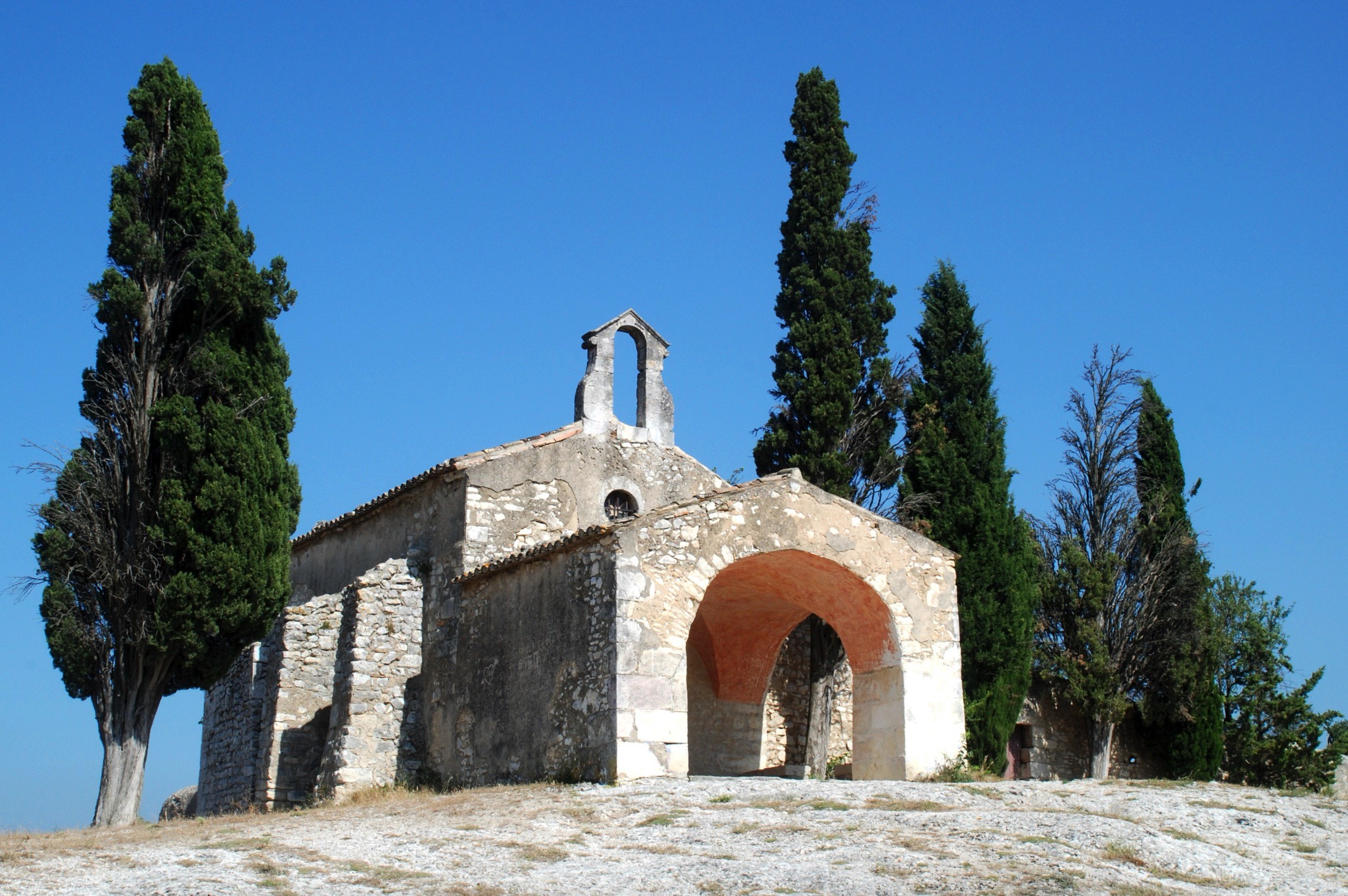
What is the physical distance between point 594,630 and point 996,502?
32.9 ft

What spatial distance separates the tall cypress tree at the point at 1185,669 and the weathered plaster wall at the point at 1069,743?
472mm

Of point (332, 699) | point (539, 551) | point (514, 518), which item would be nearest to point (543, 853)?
point (539, 551)

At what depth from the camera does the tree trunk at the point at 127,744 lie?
1536cm

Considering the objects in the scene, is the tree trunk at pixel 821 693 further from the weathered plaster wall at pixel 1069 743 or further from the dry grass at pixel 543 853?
the dry grass at pixel 543 853

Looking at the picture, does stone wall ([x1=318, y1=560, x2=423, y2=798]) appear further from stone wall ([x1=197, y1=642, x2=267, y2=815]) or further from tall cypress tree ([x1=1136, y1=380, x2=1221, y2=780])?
tall cypress tree ([x1=1136, y1=380, x2=1221, y2=780])

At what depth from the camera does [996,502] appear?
72.3ft

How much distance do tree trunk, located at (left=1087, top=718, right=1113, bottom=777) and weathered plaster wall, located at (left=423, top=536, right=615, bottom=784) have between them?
486 inches

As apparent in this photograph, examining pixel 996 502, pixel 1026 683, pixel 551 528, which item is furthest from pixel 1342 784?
pixel 551 528

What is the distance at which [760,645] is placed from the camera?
19.6m

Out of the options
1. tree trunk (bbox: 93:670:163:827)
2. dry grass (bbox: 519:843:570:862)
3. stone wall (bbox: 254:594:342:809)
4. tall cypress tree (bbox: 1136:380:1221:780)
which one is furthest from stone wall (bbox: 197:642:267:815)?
tall cypress tree (bbox: 1136:380:1221:780)

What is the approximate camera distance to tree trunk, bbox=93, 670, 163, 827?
50.4ft

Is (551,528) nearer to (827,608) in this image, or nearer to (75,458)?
(827,608)

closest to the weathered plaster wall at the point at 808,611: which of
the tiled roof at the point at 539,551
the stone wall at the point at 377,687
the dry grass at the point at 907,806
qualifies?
the tiled roof at the point at 539,551

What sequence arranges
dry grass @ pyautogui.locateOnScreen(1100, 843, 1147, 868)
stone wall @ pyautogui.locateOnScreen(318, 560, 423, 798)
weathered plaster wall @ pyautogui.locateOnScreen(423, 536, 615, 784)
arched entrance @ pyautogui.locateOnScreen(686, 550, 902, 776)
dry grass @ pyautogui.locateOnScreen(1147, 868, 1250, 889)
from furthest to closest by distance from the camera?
stone wall @ pyautogui.locateOnScreen(318, 560, 423, 798), arched entrance @ pyautogui.locateOnScreen(686, 550, 902, 776), weathered plaster wall @ pyautogui.locateOnScreen(423, 536, 615, 784), dry grass @ pyautogui.locateOnScreen(1100, 843, 1147, 868), dry grass @ pyautogui.locateOnScreen(1147, 868, 1250, 889)
